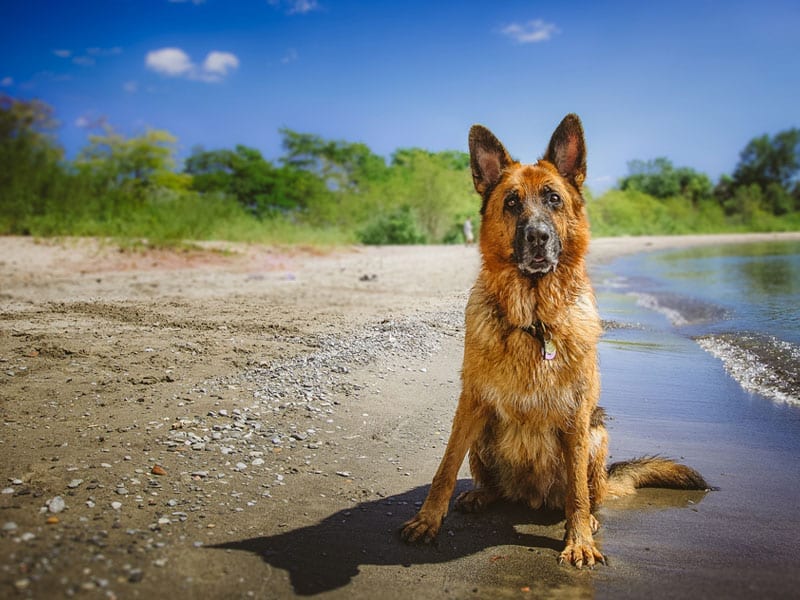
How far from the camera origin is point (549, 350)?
3.87 meters

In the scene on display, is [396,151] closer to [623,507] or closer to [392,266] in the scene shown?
[392,266]

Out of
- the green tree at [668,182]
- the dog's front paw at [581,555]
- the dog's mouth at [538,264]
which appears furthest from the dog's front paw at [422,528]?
the green tree at [668,182]

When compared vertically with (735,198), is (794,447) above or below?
below

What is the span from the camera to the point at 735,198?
81.1 meters

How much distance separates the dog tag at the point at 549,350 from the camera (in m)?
3.85

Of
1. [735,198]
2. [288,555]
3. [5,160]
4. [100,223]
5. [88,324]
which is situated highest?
[735,198]

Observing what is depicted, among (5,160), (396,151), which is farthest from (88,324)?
(396,151)

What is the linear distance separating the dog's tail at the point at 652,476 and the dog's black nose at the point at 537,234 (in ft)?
6.45

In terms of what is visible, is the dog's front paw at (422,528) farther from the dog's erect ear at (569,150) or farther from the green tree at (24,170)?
the green tree at (24,170)

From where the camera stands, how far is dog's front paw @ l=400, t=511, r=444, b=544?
380 cm

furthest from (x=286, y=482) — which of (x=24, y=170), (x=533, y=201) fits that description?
(x=24, y=170)

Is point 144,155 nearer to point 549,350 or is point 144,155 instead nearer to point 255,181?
point 255,181

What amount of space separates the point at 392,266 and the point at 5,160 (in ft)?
46.3

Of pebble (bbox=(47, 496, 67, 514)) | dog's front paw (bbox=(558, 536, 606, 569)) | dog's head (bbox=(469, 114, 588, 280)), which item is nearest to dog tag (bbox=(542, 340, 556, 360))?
dog's head (bbox=(469, 114, 588, 280))
